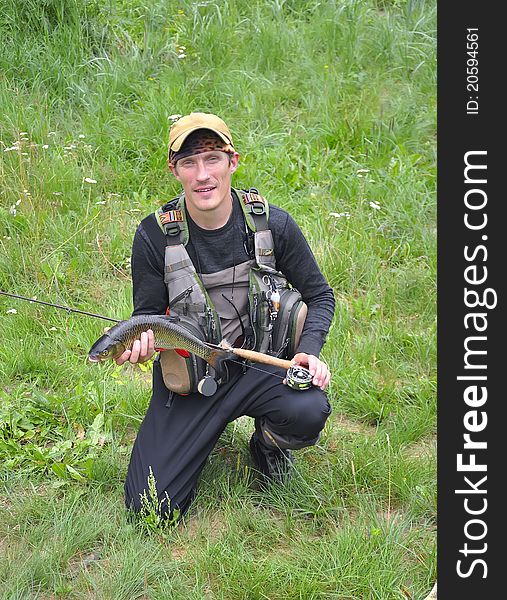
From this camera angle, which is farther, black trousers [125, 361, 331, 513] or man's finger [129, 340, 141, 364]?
black trousers [125, 361, 331, 513]

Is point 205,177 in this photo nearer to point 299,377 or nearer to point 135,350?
point 135,350

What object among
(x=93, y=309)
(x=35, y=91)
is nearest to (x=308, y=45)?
(x=35, y=91)

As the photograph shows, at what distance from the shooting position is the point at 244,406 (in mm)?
3760

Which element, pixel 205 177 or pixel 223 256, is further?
pixel 223 256

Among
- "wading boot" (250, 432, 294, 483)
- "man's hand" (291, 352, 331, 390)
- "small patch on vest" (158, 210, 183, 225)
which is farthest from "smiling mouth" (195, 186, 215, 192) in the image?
"wading boot" (250, 432, 294, 483)

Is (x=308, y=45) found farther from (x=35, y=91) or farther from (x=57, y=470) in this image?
(x=57, y=470)

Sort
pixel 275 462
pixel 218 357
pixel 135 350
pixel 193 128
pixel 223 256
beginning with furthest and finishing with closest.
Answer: pixel 275 462 < pixel 223 256 < pixel 218 357 < pixel 193 128 < pixel 135 350

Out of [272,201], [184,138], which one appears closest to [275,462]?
[184,138]

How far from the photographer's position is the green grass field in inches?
135

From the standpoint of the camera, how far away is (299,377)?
3.61m

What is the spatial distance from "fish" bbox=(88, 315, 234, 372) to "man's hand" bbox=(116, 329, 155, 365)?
0.06 ft

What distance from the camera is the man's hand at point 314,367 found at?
361 cm

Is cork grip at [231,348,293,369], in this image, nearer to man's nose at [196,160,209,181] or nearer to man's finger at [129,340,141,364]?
man's finger at [129,340,141,364]

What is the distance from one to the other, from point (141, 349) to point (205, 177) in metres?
0.76
